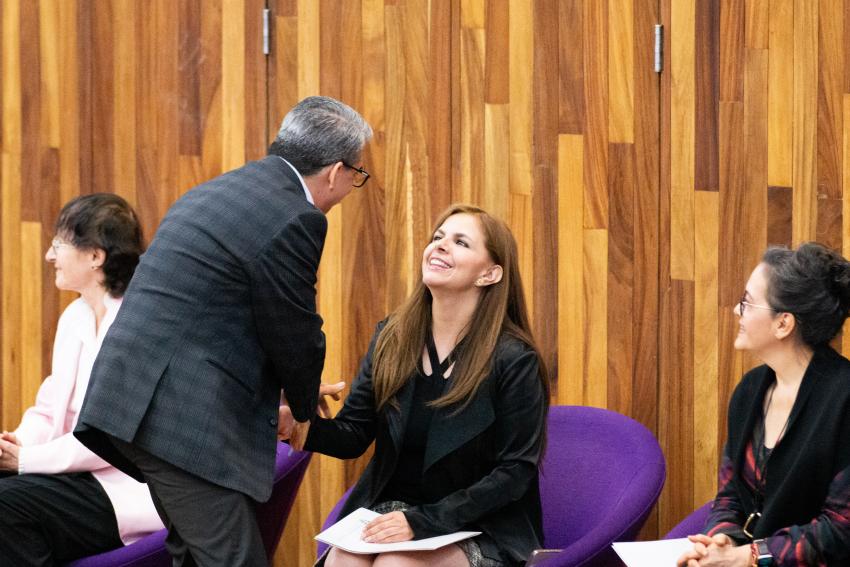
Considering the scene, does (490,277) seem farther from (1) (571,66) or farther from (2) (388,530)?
(1) (571,66)

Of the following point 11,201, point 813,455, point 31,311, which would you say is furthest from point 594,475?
point 11,201

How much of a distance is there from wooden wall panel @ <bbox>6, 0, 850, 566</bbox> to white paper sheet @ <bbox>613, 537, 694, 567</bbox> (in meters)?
0.94

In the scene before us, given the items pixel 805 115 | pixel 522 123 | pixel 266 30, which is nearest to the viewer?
pixel 805 115

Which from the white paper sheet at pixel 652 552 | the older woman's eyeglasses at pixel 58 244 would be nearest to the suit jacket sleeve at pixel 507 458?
the white paper sheet at pixel 652 552

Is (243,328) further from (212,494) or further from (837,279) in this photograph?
(837,279)

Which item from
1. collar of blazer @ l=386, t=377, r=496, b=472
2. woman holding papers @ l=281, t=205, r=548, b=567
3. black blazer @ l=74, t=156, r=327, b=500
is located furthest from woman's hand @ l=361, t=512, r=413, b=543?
black blazer @ l=74, t=156, r=327, b=500

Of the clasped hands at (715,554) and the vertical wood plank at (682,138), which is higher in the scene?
the vertical wood plank at (682,138)

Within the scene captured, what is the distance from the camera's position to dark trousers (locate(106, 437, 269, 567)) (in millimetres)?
3066

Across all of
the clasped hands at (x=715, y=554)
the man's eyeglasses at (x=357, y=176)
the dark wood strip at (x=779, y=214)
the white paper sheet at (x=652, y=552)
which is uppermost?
the man's eyeglasses at (x=357, y=176)

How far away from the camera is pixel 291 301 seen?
3.04 metres

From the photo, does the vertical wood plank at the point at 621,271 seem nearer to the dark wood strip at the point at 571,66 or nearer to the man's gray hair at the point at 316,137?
the dark wood strip at the point at 571,66

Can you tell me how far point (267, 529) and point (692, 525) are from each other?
125cm

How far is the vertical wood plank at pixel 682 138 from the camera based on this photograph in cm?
399

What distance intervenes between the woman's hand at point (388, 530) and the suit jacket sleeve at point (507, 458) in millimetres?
24
